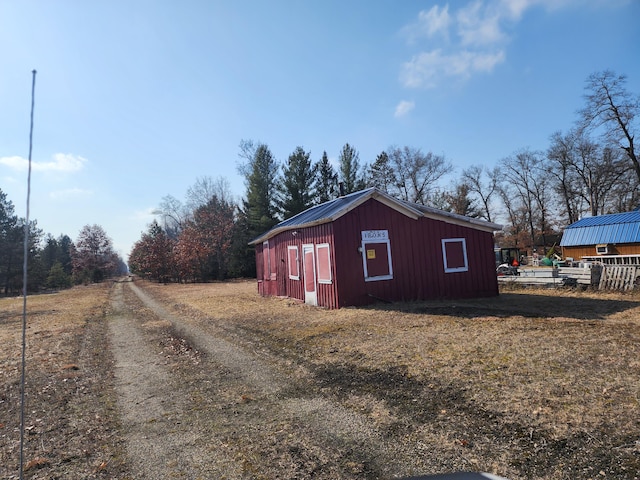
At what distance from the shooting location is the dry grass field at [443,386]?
132 inches

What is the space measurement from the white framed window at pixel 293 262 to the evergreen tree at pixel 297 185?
25739mm

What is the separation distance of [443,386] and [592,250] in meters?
28.2

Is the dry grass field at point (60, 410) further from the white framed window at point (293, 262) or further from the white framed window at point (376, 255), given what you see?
the white framed window at point (376, 255)

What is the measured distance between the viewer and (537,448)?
3.32 meters

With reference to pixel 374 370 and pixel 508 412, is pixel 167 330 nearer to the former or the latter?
pixel 374 370

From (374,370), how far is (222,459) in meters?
2.98

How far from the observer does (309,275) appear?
1458 cm

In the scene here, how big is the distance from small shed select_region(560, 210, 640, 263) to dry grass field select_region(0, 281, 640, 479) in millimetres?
17417

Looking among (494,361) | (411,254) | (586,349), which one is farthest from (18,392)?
(411,254)

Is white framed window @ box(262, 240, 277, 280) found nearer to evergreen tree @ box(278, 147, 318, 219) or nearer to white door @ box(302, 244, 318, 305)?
white door @ box(302, 244, 318, 305)

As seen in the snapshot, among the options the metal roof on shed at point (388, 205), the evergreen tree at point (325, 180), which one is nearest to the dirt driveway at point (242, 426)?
the metal roof on shed at point (388, 205)

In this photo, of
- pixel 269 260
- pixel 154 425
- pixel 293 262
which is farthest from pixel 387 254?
pixel 154 425

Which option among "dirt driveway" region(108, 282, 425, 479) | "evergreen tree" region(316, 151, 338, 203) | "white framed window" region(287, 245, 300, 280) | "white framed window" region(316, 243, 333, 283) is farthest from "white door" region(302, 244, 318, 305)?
"evergreen tree" region(316, 151, 338, 203)

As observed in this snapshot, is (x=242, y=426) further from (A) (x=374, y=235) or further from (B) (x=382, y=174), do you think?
(B) (x=382, y=174)
